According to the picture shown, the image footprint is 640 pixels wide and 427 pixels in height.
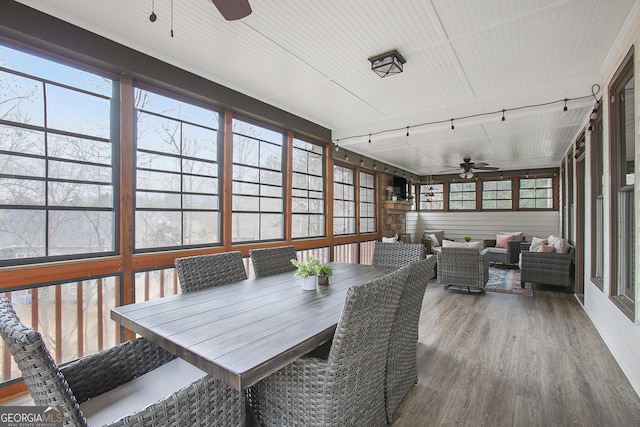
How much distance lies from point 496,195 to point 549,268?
4.13 meters

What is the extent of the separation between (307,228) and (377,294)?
11.3 feet

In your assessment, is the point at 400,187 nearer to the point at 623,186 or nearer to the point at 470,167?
the point at 470,167

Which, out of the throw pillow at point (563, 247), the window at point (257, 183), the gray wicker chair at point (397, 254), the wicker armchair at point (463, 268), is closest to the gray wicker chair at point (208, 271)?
the window at point (257, 183)

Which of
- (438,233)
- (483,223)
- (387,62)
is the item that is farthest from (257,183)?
(483,223)

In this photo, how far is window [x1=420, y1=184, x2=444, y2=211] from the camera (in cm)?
942

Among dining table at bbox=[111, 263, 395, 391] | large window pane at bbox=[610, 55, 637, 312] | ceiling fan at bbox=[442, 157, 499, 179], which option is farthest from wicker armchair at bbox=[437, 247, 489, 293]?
dining table at bbox=[111, 263, 395, 391]

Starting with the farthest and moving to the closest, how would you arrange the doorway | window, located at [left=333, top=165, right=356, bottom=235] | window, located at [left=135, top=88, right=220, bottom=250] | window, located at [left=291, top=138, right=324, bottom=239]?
window, located at [left=333, top=165, right=356, bottom=235], window, located at [left=291, top=138, right=324, bottom=239], the doorway, window, located at [left=135, top=88, right=220, bottom=250]

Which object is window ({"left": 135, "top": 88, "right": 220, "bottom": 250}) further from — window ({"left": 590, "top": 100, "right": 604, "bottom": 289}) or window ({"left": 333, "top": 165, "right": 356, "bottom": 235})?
window ({"left": 590, "top": 100, "right": 604, "bottom": 289})

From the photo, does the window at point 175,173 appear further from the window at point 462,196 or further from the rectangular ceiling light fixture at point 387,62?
the window at point 462,196

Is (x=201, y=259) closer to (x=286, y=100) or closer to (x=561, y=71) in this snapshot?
(x=286, y=100)

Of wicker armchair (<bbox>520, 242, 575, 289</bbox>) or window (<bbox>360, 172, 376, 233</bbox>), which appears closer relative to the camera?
wicker armchair (<bbox>520, 242, 575, 289</bbox>)

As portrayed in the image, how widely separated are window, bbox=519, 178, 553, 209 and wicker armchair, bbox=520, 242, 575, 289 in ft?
11.7

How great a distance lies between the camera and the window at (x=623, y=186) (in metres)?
2.44

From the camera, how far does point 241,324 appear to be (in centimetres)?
148
